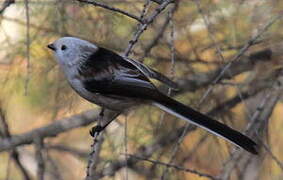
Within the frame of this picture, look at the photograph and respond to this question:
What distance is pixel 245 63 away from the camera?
350 cm

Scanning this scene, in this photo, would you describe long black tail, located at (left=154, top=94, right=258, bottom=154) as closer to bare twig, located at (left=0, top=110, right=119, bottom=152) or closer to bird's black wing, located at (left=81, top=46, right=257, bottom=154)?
bird's black wing, located at (left=81, top=46, right=257, bottom=154)

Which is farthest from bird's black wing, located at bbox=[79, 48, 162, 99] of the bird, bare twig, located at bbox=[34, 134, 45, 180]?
bare twig, located at bbox=[34, 134, 45, 180]

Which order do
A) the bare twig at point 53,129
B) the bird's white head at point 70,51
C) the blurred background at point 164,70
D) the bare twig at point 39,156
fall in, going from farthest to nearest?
the bare twig at point 53,129 → the blurred background at point 164,70 → the bare twig at point 39,156 → the bird's white head at point 70,51

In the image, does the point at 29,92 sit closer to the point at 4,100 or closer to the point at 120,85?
the point at 4,100

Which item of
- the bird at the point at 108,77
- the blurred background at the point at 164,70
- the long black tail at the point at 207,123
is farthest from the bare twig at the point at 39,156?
the long black tail at the point at 207,123

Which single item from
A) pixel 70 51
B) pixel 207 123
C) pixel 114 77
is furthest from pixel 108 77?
pixel 207 123

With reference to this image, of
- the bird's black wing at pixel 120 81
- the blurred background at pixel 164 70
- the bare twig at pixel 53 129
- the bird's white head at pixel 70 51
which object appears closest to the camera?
the bird's black wing at pixel 120 81

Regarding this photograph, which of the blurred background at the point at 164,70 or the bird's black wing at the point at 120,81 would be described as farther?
the blurred background at the point at 164,70

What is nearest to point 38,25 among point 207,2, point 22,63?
point 22,63

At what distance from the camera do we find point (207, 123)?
2531 millimetres

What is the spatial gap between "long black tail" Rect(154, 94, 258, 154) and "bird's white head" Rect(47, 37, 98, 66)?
1.39 feet

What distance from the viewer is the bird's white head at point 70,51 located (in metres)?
2.78

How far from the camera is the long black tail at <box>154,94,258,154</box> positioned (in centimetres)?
241

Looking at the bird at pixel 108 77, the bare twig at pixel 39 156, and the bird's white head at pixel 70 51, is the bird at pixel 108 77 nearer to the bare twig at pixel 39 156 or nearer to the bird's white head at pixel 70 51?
the bird's white head at pixel 70 51
